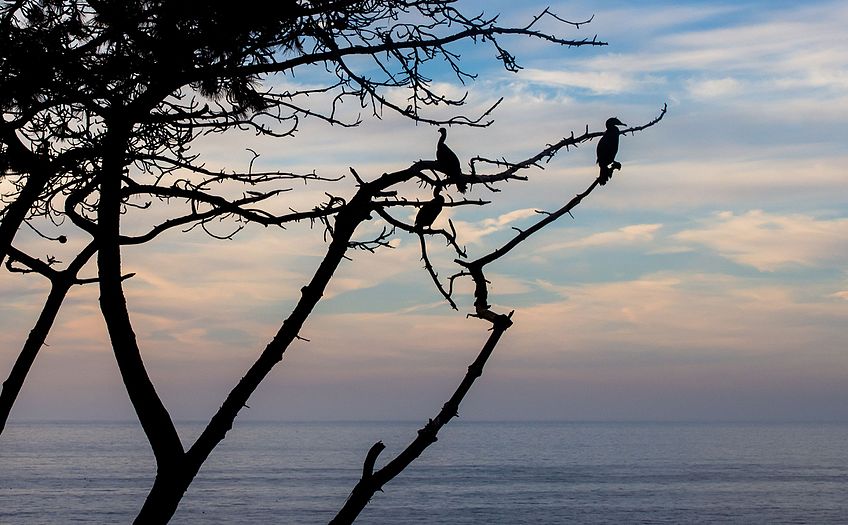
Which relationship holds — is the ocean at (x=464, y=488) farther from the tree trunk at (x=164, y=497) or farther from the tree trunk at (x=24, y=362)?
the tree trunk at (x=164, y=497)

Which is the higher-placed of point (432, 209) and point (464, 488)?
point (432, 209)

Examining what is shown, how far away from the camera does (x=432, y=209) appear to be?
3.27 metres

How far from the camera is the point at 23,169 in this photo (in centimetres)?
483

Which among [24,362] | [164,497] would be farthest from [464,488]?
[164,497]

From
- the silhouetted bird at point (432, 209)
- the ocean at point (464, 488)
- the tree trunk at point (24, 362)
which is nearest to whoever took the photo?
the silhouetted bird at point (432, 209)

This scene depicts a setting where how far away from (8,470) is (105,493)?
3257cm

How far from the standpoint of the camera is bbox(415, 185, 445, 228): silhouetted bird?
2.93 metres

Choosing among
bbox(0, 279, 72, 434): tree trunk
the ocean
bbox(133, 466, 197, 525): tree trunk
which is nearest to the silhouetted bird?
bbox(133, 466, 197, 525): tree trunk

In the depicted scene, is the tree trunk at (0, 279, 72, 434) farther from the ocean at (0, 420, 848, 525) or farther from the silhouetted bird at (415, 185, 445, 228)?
A: the ocean at (0, 420, 848, 525)

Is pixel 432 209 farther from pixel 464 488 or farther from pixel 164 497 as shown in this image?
pixel 464 488

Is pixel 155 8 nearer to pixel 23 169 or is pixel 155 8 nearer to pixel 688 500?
pixel 23 169

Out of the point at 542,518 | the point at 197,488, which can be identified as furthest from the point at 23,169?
the point at 197,488

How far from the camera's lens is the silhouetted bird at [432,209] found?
293 centimetres

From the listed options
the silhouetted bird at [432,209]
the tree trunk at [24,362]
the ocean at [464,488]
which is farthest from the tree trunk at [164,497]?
the ocean at [464,488]
